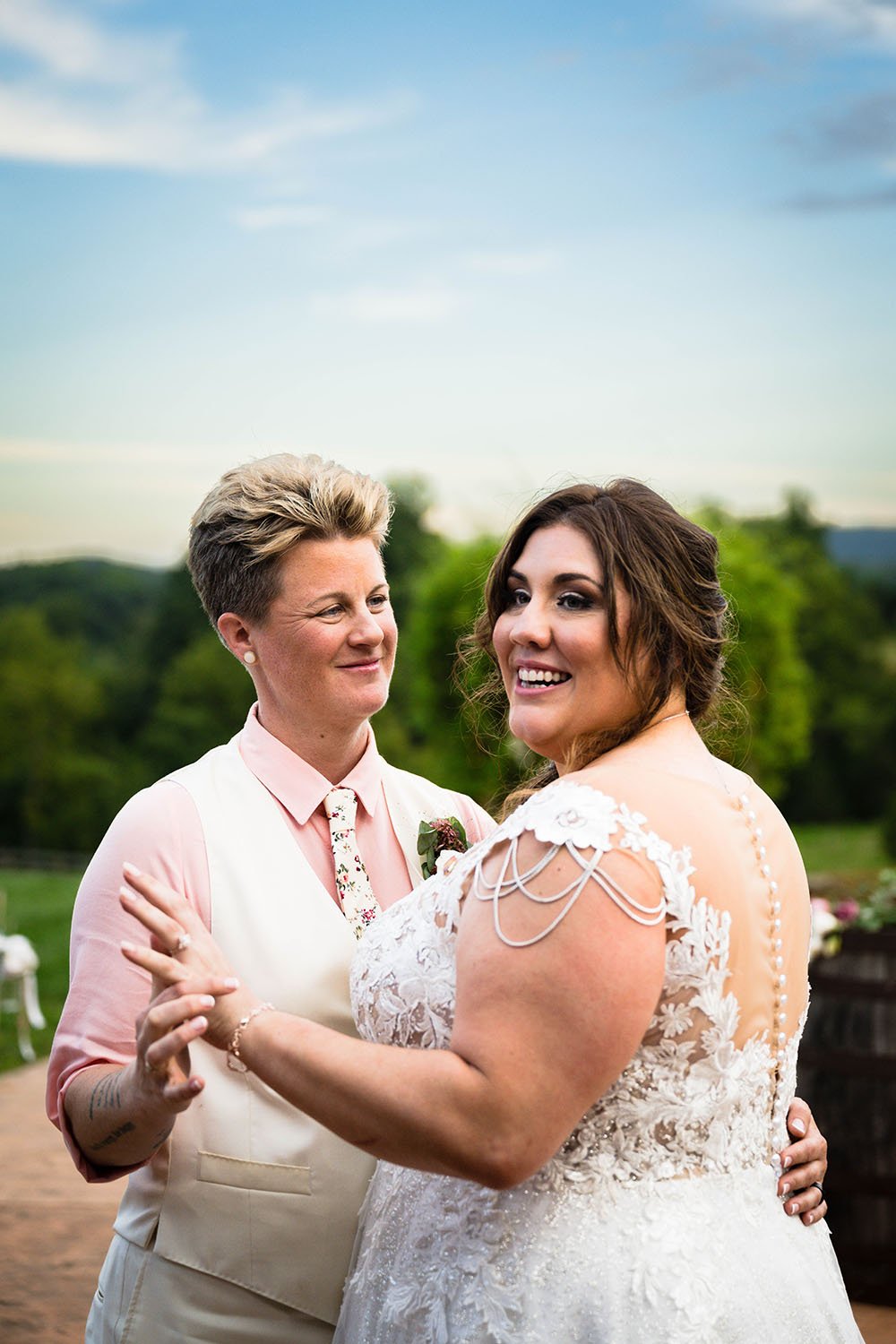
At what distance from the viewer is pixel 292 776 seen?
283 centimetres

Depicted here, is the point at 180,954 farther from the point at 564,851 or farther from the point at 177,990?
Result: the point at 564,851

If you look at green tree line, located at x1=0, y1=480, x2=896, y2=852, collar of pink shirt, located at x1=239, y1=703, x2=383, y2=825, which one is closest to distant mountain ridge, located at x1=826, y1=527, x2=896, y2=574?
green tree line, located at x1=0, y1=480, x2=896, y2=852

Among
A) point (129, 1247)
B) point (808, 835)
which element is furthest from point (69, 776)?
point (129, 1247)

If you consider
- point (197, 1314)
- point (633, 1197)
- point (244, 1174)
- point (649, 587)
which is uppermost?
point (649, 587)

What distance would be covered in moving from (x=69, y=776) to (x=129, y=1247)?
37.1m

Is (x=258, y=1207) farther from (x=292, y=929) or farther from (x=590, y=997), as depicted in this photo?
(x=590, y=997)

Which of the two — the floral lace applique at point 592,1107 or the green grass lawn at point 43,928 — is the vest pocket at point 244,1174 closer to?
the floral lace applique at point 592,1107

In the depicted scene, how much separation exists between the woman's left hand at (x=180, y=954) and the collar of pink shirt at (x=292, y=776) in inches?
27.5

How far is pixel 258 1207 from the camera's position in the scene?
2.51 m

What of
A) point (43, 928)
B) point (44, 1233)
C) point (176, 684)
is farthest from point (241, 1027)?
point (176, 684)

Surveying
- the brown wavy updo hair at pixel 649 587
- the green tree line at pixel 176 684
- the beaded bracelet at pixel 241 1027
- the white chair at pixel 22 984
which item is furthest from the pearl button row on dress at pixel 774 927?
the green tree line at pixel 176 684

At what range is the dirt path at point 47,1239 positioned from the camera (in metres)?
6.00

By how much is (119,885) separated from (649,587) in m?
1.19

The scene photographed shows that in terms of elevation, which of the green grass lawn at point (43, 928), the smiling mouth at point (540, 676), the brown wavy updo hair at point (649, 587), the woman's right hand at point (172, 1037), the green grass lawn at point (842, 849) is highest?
the brown wavy updo hair at point (649, 587)
